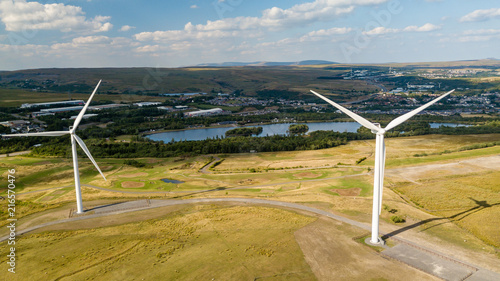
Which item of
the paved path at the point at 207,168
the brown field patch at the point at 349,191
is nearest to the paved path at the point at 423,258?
the brown field patch at the point at 349,191

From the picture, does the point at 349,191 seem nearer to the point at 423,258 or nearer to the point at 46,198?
the point at 423,258

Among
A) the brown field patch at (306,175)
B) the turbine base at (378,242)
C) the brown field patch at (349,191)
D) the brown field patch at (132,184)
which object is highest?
the turbine base at (378,242)

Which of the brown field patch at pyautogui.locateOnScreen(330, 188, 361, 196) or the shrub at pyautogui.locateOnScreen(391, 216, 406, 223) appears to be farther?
the brown field patch at pyautogui.locateOnScreen(330, 188, 361, 196)

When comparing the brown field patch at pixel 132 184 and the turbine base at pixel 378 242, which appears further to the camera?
the brown field patch at pixel 132 184

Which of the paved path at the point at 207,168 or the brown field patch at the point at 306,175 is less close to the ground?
the brown field patch at the point at 306,175

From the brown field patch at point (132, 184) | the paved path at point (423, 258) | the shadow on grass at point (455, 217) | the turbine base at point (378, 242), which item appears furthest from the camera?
the brown field patch at point (132, 184)

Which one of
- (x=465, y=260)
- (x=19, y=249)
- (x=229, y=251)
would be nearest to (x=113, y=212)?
(x=19, y=249)

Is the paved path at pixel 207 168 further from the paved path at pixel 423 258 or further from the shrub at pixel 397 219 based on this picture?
the shrub at pixel 397 219

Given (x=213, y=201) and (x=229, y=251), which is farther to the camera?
(x=213, y=201)

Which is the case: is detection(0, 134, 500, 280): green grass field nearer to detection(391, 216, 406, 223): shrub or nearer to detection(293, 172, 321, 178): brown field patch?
detection(293, 172, 321, 178): brown field patch

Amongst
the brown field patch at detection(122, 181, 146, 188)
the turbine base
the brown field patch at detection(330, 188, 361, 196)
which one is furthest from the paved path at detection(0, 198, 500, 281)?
the brown field patch at detection(122, 181, 146, 188)

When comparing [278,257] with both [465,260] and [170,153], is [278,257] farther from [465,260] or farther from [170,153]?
[170,153]
